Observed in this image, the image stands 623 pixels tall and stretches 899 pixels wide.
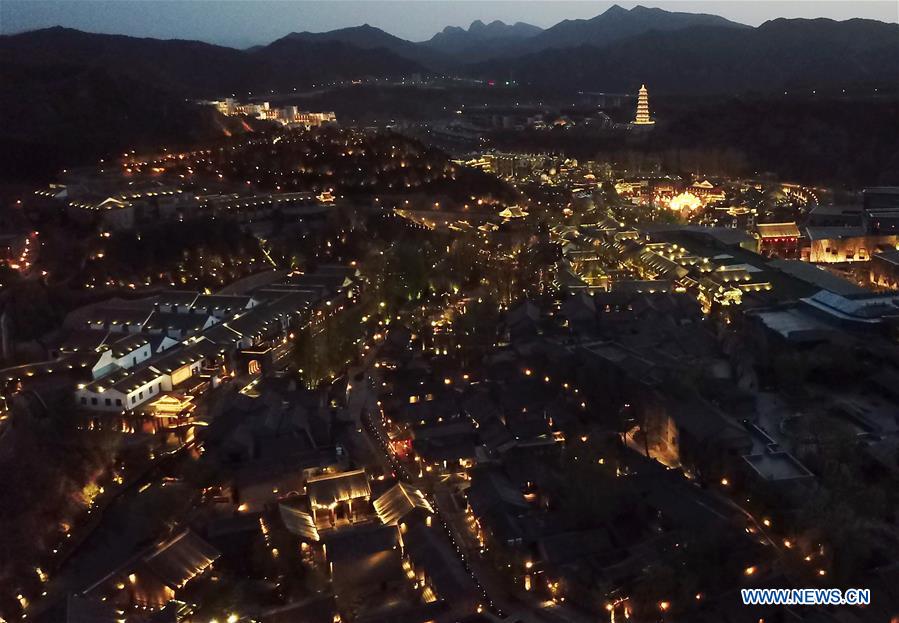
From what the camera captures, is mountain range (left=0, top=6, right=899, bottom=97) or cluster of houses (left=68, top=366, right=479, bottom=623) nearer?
cluster of houses (left=68, top=366, right=479, bottom=623)

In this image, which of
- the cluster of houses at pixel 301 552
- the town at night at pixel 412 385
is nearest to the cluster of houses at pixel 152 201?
the town at night at pixel 412 385

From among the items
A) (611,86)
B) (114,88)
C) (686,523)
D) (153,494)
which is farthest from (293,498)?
(611,86)

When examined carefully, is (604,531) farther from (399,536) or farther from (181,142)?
(181,142)

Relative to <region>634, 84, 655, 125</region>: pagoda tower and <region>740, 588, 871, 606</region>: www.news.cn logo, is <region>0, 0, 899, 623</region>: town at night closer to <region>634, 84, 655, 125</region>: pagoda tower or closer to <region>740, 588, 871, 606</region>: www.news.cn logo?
<region>740, 588, 871, 606</region>: www.news.cn logo

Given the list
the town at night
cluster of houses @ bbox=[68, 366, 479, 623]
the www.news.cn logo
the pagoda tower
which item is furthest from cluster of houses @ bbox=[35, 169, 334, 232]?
the pagoda tower

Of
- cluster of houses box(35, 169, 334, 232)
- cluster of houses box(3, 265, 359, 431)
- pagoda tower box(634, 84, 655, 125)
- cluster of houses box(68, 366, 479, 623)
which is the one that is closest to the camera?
cluster of houses box(68, 366, 479, 623)

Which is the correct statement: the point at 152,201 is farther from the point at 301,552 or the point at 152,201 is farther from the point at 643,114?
the point at 643,114

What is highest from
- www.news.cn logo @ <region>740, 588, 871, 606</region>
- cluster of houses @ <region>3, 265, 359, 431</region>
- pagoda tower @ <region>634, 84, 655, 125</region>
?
pagoda tower @ <region>634, 84, 655, 125</region>

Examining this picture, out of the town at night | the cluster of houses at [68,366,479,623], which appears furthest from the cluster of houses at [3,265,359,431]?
→ the cluster of houses at [68,366,479,623]

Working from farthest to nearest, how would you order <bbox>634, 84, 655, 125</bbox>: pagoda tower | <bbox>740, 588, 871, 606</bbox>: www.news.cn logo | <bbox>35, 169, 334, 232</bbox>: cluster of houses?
1. <bbox>634, 84, 655, 125</bbox>: pagoda tower
2. <bbox>35, 169, 334, 232</bbox>: cluster of houses
3. <bbox>740, 588, 871, 606</bbox>: www.news.cn logo

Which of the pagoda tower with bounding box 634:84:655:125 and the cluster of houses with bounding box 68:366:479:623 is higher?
the pagoda tower with bounding box 634:84:655:125
